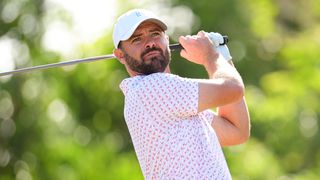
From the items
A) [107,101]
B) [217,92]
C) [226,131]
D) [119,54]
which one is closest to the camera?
[217,92]

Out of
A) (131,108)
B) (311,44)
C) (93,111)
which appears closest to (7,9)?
(93,111)

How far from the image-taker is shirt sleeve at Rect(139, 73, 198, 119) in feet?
14.3

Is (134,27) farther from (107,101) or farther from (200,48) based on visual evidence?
(107,101)

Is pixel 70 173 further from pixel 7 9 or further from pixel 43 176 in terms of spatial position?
pixel 7 9

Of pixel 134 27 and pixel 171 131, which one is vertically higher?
pixel 134 27

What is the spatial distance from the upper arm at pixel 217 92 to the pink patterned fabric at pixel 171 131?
0.02 meters

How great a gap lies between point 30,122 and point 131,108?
6.11m

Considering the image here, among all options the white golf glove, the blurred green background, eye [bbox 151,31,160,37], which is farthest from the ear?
the blurred green background

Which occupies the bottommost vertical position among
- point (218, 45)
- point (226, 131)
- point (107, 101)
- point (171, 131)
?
point (107, 101)

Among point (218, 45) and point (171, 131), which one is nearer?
point (171, 131)

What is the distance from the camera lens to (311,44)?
13062 millimetres

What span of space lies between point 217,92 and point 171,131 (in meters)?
0.19

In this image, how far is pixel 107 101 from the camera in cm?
1126

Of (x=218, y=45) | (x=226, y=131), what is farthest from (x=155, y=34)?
(x=226, y=131)
